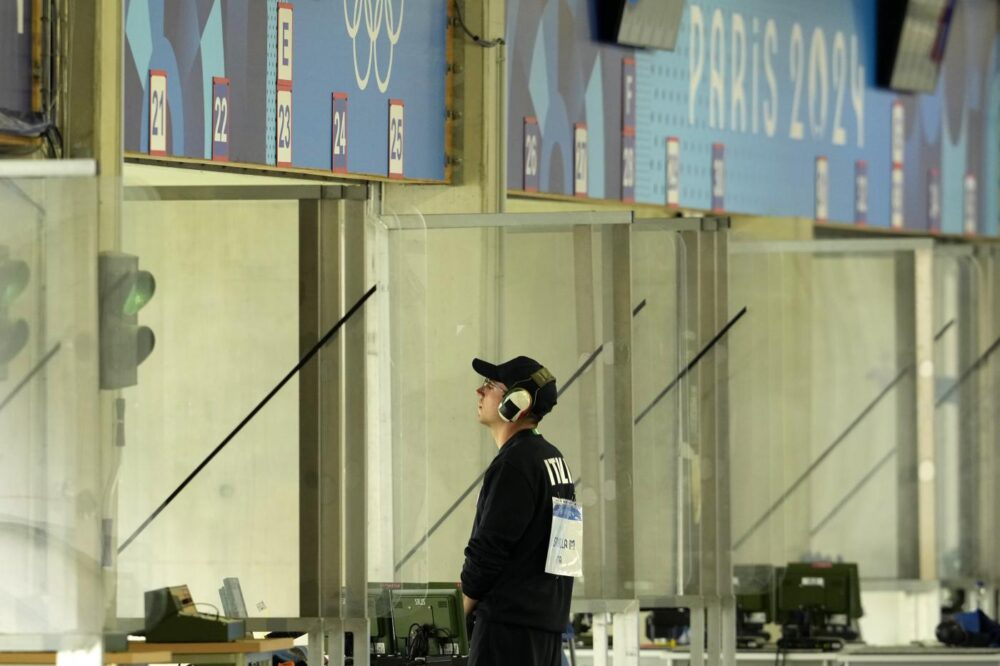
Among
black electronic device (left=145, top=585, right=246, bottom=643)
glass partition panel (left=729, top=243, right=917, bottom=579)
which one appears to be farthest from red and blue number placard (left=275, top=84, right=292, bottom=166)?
glass partition panel (left=729, top=243, right=917, bottom=579)

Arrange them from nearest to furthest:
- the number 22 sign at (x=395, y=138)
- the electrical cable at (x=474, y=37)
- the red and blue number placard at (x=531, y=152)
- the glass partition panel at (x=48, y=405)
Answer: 1. the glass partition panel at (x=48, y=405)
2. the number 22 sign at (x=395, y=138)
3. the electrical cable at (x=474, y=37)
4. the red and blue number placard at (x=531, y=152)

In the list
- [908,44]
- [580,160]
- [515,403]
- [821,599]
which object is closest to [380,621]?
[515,403]

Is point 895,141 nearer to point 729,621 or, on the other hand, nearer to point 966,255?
point 966,255

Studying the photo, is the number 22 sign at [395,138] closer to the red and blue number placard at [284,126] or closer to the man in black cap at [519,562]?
the red and blue number placard at [284,126]

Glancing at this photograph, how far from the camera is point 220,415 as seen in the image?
20.0ft

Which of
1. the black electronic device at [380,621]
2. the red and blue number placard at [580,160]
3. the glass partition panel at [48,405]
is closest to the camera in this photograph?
the glass partition panel at [48,405]

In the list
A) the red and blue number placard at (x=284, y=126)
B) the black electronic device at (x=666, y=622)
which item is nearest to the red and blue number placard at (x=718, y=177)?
the black electronic device at (x=666, y=622)

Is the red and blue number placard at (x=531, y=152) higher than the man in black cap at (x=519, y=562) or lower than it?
higher

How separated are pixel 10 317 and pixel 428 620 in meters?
2.07

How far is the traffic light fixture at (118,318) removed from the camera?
4.74 metres

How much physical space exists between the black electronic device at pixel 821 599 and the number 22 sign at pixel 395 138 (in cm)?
238

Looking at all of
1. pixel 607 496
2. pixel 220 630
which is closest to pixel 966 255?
pixel 607 496

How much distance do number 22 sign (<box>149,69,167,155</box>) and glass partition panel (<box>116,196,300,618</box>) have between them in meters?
0.63

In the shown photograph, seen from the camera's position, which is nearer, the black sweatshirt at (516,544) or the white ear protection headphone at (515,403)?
the black sweatshirt at (516,544)
